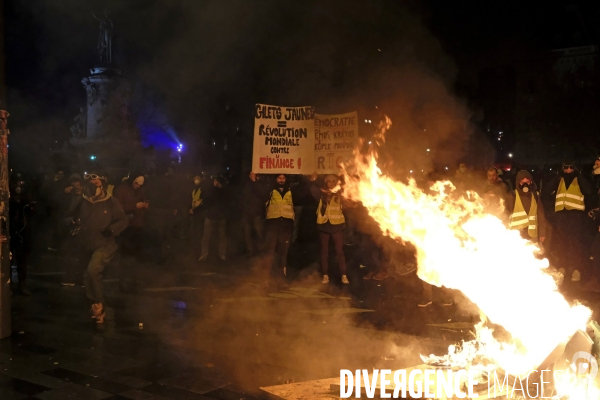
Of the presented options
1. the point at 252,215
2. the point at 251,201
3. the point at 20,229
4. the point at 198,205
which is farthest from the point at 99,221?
the point at 198,205

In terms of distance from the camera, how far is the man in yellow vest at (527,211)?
8.27m

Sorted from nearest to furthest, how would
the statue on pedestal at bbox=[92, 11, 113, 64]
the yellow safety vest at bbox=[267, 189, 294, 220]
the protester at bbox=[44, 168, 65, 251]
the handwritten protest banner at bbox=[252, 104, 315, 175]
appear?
the handwritten protest banner at bbox=[252, 104, 315, 175] → the yellow safety vest at bbox=[267, 189, 294, 220] → the protester at bbox=[44, 168, 65, 251] → the statue on pedestal at bbox=[92, 11, 113, 64]

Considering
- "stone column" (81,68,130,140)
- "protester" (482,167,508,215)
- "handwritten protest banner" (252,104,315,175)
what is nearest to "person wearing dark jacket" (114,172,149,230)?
"handwritten protest banner" (252,104,315,175)

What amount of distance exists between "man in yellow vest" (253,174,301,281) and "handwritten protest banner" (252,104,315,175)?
0.34m

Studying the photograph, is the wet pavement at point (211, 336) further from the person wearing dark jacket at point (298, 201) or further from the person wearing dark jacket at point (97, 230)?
the person wearing dark jacket at point (298, 201)

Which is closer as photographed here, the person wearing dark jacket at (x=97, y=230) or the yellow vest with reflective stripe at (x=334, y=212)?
the person wearing dark jacket at (x=97, y=230)

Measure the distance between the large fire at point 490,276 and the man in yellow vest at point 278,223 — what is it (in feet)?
10.9

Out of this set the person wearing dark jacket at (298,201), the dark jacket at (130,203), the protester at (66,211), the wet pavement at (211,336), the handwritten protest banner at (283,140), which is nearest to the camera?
the wet pavement at (211,336)

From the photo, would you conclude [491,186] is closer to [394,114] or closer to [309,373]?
[309,373]

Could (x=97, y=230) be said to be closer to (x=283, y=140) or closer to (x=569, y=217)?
(x=283, y=140)

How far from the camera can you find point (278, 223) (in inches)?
374

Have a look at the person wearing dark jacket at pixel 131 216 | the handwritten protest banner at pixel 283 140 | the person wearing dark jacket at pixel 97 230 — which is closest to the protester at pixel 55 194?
the person wearing dark jacket at pixel 131 216

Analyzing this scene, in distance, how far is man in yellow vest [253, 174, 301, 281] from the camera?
9.45 metres

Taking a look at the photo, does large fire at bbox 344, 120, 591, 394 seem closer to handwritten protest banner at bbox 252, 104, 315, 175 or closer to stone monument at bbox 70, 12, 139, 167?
handwritten protest banner at bbox 252, 104, 315, 175
